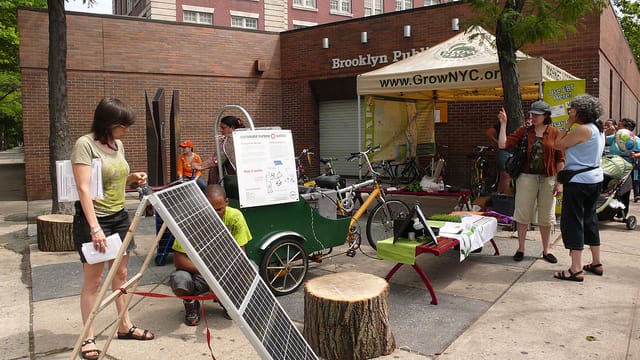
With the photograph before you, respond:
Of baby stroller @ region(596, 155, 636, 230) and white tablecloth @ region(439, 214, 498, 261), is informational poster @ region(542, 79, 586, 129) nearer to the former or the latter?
baby stroller @ region(596, 155, 636, 230)

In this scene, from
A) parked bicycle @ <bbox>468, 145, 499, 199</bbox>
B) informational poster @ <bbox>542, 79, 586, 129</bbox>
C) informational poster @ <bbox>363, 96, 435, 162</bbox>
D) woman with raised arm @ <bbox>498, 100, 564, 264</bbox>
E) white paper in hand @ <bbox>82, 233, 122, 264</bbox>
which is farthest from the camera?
parked bicycle @ <bbox>468, 145, 499, 199</bbox>

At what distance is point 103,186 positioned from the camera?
372 centimetres

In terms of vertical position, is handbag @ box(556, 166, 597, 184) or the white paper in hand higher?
handbag @ box(556, 166, 597, 184)

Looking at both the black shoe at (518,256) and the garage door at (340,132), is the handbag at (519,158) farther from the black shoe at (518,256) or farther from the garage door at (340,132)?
the garage door at (340,132)

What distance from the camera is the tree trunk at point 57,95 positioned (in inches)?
354

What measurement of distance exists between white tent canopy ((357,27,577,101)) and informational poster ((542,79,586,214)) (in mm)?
211

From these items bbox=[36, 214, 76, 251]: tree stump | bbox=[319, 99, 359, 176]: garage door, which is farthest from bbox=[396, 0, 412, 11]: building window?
bbox=[36, 214, 76, 251]: tree stump

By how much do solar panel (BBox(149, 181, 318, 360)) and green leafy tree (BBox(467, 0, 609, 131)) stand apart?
6.30 m

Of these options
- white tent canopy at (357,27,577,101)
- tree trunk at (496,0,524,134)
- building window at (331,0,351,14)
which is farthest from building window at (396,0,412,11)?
tree trunk at (496,0,524,134)

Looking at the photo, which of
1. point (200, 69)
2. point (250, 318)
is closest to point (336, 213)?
point (250, 318)

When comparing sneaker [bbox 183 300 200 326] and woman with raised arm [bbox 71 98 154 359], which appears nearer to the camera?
woman with raised arm [bbox 71 98 154 359]

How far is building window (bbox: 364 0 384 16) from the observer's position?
35.1 metres

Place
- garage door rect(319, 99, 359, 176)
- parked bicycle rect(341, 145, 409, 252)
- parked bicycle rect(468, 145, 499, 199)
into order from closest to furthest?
parked bicycle rect(341, 145, 409, 252) → parked bicycle rect(468, 145, 499, 199) → garage door rect(319, 99, 359, 176)

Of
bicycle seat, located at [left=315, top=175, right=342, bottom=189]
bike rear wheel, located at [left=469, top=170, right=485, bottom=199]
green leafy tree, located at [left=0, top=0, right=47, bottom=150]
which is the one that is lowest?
bike rear wheel, located at [left=469, top=170, right=485, bottom=199]
